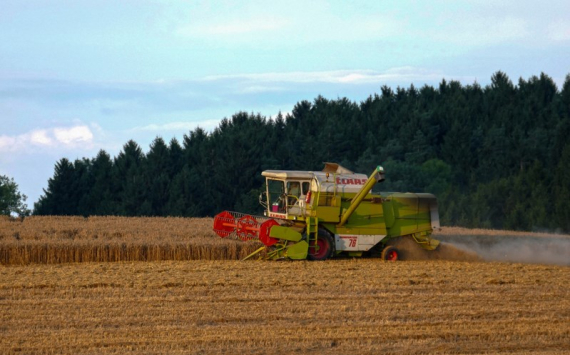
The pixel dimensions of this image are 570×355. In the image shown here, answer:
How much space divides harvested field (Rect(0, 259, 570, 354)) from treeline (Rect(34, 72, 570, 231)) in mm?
36739

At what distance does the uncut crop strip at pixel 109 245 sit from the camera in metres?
20.0

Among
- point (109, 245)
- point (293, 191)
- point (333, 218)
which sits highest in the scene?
point (293, 191)

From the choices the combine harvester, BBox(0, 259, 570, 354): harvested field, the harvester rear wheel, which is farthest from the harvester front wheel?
BBox(0, 259, 570, 354): harvested field

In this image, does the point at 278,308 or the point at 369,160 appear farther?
the point at 369,160

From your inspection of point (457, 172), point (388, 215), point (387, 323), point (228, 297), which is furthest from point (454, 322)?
point (457, 172)

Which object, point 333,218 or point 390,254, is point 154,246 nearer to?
point 333,218

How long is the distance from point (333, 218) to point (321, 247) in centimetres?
77

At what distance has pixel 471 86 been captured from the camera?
80.6m

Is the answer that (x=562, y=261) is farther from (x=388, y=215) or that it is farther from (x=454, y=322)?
(x=454, y=322)

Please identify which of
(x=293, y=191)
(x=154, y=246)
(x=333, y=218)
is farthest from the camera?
(x=293, y=191)

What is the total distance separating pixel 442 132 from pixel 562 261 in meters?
48.3

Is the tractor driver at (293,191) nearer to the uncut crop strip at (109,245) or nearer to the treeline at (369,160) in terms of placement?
the uncut crop strip at (109,245)

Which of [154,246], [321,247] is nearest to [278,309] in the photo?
[321,247]

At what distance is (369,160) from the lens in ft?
203
